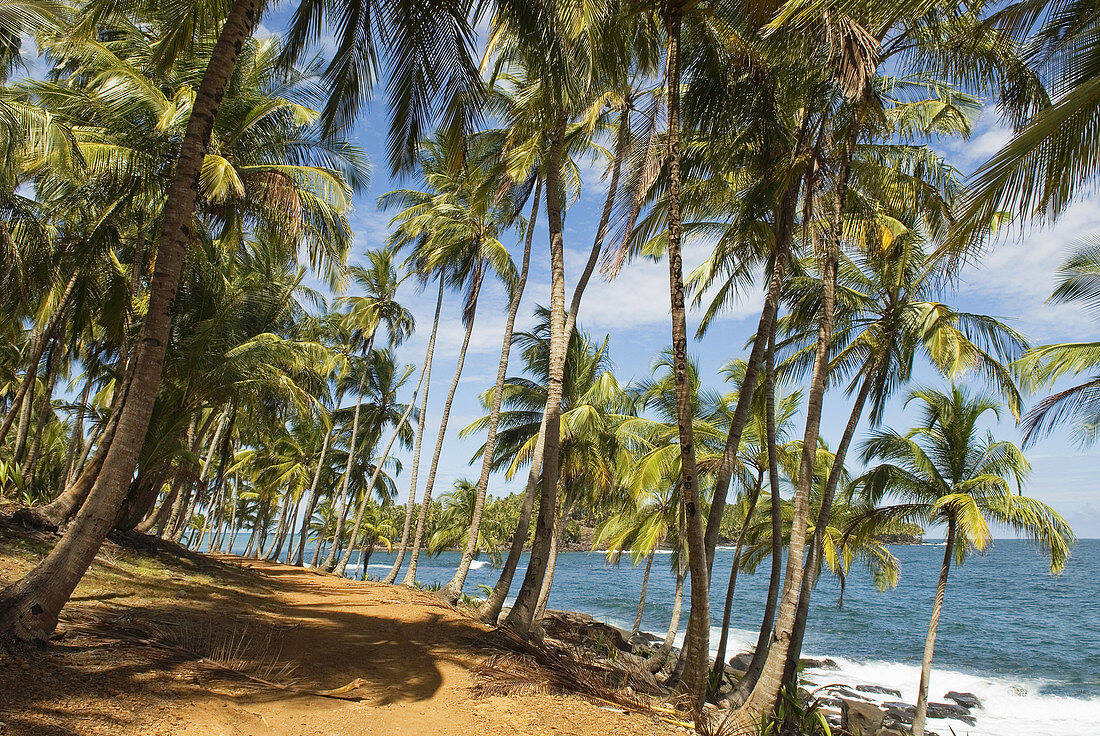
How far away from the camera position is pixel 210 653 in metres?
5.89

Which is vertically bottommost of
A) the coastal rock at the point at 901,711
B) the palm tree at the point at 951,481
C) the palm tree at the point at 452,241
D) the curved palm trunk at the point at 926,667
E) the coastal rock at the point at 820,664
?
the coastal rock at the point at 820,664

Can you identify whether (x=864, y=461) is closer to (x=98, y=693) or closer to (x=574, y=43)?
(x=574, y=43)

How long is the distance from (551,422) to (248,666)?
5710 millimetres

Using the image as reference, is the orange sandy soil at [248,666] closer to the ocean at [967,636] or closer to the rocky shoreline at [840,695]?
the rocky shoreline at [840,695]

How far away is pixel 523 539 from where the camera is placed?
1120cm

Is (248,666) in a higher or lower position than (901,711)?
higher

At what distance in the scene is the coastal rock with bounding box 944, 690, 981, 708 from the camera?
18.5 metres

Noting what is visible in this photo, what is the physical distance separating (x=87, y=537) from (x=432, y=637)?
15.4ft

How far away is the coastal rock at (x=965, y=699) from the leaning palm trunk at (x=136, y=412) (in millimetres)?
22734

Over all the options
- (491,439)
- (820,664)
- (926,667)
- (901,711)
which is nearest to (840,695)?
(901,711)

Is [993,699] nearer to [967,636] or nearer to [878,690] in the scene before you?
[878,690]

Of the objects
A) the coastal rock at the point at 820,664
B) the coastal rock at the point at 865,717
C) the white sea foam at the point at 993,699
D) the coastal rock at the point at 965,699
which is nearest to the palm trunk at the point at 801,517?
the coastal rock at the point at 865,717

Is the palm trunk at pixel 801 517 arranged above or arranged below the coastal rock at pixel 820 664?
above

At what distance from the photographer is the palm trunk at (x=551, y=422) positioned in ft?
31.9
